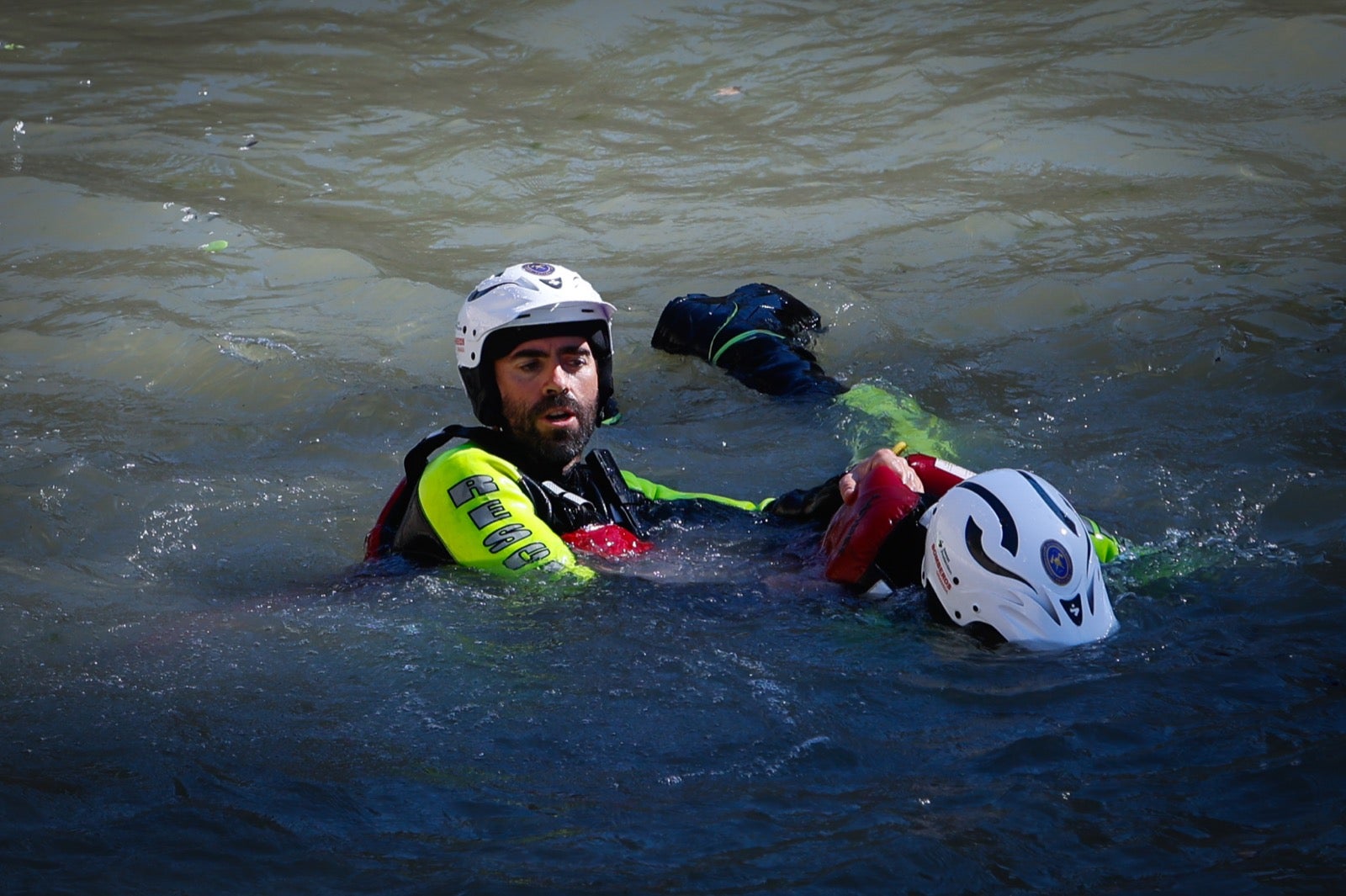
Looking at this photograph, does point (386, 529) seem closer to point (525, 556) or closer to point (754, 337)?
point (525, 556)

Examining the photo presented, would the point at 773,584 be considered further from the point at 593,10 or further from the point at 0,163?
the point at 593,10

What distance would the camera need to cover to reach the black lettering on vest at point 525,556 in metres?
4.93

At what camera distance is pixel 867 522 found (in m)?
4.83

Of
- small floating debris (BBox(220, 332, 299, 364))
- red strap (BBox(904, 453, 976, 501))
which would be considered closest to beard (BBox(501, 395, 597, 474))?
red strap (BBox(904, 453, 976, 501))

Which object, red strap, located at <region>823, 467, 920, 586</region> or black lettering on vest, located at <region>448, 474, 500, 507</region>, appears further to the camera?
black lettering on vest, located at <region>448, 474, 500, 507</region>

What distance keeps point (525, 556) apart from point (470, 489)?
13.0 inches

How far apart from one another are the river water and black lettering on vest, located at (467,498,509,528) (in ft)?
0.72

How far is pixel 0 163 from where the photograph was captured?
35.8ft

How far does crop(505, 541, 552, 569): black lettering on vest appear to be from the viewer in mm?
4930

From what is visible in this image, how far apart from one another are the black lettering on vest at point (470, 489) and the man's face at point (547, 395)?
388 mm

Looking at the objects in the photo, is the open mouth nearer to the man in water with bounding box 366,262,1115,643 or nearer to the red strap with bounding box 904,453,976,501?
the man in water with bounding box 366,262,1115,643

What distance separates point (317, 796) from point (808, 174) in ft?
27.2

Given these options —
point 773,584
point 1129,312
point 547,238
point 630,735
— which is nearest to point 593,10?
point 547,238

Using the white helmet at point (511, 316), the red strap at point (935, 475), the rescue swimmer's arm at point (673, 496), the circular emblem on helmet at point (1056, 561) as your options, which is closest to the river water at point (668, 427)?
the rescue swimmer's arm at point (673, 496)
